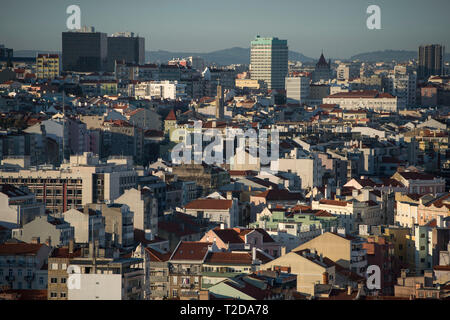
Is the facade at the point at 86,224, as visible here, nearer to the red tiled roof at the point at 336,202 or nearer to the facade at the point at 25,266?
the facade at the point at 25,266

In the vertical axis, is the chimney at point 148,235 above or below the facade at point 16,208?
below

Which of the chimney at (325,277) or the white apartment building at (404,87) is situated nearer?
the chimney at (325,277)

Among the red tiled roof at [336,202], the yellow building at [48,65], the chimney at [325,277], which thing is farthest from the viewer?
the yellow building at [48,65]

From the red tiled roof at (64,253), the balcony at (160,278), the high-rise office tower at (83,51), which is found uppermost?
the high-rise office tower at (83,51)

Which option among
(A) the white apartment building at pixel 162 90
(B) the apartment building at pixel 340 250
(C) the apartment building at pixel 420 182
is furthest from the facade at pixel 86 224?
(A) the white apartment building at pixel 162 90

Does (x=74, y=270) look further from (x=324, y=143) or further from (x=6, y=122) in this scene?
(x=324, y=143)

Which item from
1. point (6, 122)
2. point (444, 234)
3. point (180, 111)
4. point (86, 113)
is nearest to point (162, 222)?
point (444, 234)

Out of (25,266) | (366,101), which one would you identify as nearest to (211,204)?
(25,266)

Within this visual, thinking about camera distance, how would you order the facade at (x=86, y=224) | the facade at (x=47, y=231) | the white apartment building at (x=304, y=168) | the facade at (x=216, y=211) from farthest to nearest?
the white apartment building at (x=304, y=168) < the facade at (x=216, y=211) < the facade at (x=86, y=224) < the facade at (x=47, y=231)
